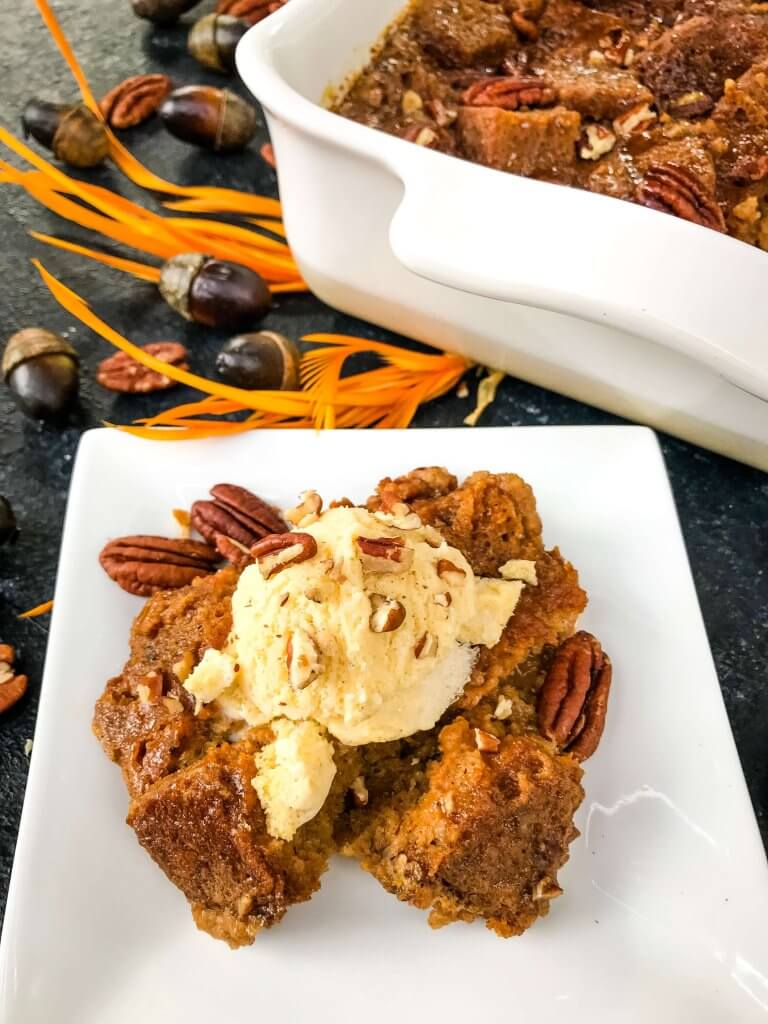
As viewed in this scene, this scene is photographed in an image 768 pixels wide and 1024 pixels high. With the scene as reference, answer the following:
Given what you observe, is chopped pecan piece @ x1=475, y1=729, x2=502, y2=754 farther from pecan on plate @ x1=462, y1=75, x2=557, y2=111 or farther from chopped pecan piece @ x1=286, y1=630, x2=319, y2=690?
pecan on plate @ x1=462, y1=75, x2=557, y2=111

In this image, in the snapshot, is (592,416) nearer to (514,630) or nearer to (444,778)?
(514,630)

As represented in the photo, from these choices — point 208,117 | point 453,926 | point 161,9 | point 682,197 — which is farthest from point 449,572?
point 161,9

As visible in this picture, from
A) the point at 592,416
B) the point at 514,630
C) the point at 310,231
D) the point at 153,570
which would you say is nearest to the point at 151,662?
the point at 153,570

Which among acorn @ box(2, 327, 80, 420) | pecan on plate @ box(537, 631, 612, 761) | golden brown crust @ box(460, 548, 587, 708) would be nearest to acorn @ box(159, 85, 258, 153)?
acorn @ box(2, 327, 80, 420)

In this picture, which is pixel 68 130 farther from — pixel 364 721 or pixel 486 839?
pixel 486 839

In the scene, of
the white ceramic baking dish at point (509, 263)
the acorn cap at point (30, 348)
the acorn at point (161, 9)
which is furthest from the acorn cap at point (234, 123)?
the acorn cap at point (30, 348)

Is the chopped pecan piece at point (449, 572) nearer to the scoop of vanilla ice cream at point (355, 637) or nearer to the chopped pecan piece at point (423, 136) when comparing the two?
the scoop of vanilla ice cream at point (355, 637)
